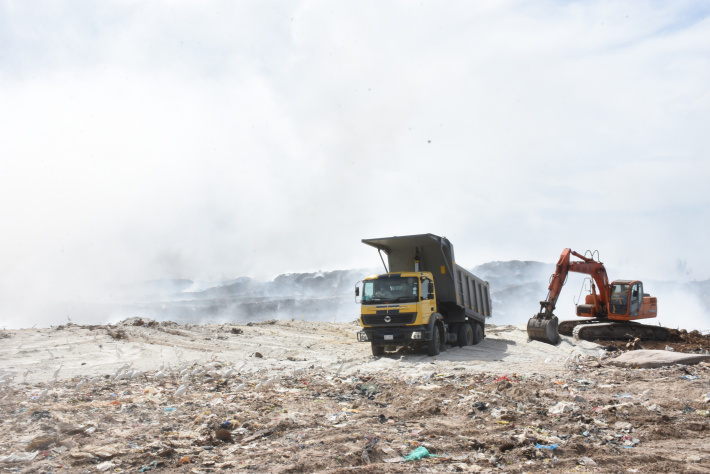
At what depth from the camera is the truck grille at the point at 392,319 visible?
13445 millimetres

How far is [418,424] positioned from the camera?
21.5 feet

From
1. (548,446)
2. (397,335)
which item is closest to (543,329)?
(397,335)

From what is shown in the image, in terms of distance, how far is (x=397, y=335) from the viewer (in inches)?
529

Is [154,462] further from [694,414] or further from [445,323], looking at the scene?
[445,323]

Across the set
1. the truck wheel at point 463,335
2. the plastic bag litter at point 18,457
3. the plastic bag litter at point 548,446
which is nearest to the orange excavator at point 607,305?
the truck wheel at point 463,335

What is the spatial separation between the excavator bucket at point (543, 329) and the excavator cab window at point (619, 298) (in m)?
3.12

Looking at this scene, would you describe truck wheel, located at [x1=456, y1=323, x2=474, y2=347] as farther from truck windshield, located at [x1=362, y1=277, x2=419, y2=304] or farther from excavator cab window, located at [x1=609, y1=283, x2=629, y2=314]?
excavator cab window, located at [x1=609, y1=283, x2=629, y2=314]

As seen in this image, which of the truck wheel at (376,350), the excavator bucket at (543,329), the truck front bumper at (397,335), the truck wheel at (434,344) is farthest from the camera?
the excavator bucket at (543,329)

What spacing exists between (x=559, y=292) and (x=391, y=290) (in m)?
7.37

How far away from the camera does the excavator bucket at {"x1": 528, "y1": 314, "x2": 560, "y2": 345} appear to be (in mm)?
17297

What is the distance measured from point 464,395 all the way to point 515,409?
1217 millimetres

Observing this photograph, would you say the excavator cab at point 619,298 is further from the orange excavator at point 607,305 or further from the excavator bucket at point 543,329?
the excavator bucket at point 543,329

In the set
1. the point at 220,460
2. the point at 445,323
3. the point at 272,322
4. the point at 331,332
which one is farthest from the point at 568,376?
the point at 272,322

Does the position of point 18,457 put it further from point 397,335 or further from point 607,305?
point 607,305
